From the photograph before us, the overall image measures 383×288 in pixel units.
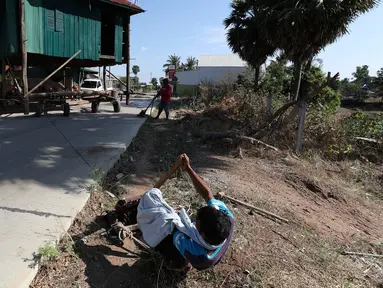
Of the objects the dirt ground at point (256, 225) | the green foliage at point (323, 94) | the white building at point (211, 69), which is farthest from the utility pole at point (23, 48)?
the white building at point (211, 69)

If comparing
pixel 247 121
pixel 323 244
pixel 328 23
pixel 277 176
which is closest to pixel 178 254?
pixel 323 244

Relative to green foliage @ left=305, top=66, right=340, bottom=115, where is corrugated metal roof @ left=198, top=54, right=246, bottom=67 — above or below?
above

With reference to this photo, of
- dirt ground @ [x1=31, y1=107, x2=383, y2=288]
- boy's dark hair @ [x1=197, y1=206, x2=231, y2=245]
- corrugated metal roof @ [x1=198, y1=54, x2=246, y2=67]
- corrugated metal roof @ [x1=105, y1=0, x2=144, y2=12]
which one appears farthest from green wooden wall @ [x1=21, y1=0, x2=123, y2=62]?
corrugated metal roof @ [x1=198, y1=54, x2=246, y2=67]

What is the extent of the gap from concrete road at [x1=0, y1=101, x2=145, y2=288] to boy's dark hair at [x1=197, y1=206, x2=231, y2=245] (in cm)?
145

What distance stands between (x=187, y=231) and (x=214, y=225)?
1.25 feet

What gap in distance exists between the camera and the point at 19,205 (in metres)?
3.68

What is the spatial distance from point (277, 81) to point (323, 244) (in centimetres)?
1871

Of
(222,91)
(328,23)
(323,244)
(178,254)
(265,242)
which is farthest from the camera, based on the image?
(222,91)

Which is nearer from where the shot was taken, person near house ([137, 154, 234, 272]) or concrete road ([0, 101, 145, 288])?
person near house ([137, 154, 234, 272])

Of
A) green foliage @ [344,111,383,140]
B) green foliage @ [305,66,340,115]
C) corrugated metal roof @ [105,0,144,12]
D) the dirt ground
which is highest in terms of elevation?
corrugated metal roof @ [105,0,144,12]

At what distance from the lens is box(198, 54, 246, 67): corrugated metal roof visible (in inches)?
1547

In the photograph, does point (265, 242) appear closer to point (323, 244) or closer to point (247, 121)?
point (323, 244)

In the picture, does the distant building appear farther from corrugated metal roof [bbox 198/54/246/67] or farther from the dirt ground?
the dirt ground

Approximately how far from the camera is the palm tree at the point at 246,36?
18.2m
